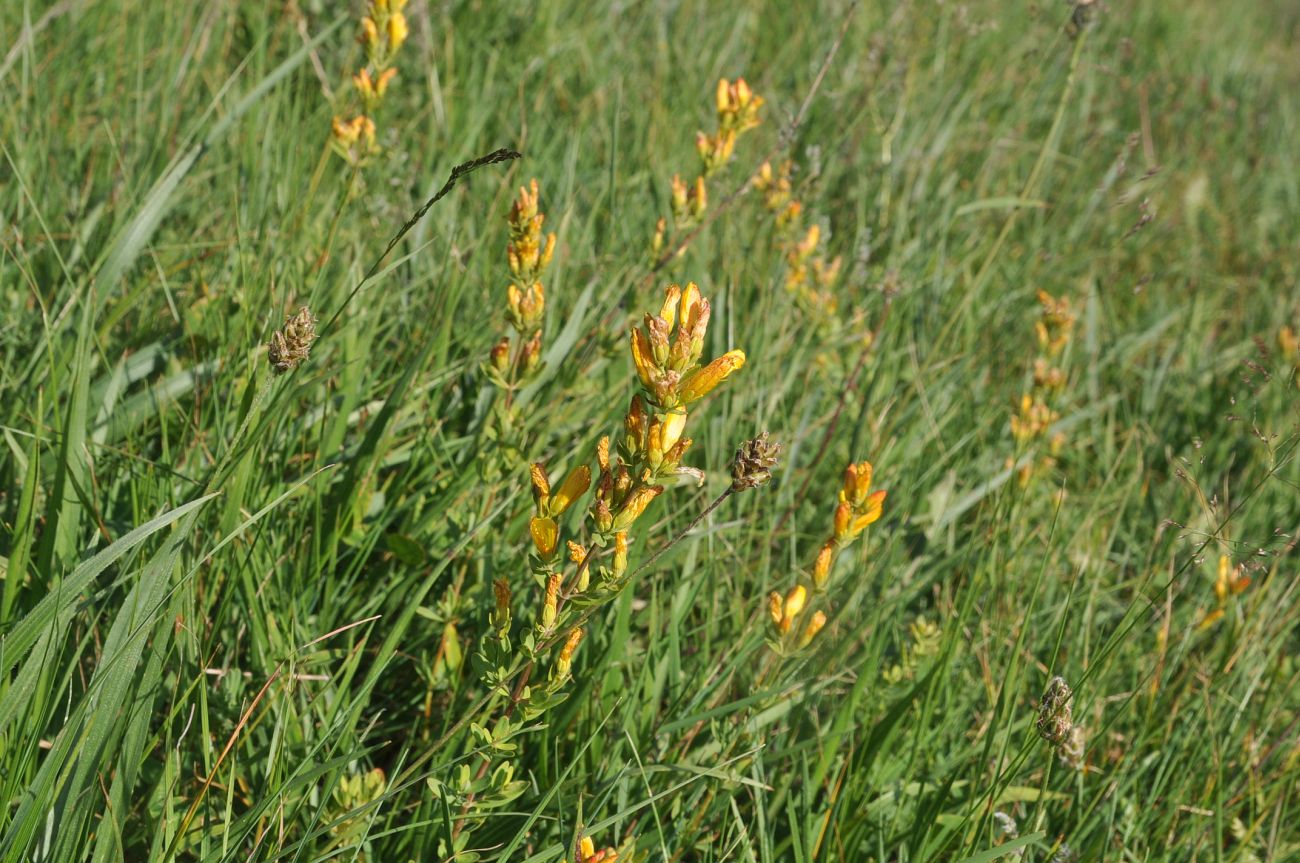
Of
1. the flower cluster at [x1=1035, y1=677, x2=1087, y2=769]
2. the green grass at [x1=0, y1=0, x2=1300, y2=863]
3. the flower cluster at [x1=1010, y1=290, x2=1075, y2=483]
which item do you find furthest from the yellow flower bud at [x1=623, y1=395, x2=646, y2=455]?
the flower cluster at [x1=1010, y1=290, x2=1075, y2=483]

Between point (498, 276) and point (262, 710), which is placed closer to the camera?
point (262, 710)

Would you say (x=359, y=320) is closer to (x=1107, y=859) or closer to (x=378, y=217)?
(x=378, y=217)

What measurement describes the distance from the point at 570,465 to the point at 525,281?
453 mm

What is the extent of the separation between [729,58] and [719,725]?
9.65ft

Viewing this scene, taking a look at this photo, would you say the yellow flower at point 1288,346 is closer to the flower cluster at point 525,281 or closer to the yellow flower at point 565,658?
the flower cluster at point 525,281

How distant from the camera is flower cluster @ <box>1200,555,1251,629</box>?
243 cm

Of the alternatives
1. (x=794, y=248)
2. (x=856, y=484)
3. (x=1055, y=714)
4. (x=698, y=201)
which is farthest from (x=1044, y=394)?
(x=1055, y=714)

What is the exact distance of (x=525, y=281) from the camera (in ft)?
6.30

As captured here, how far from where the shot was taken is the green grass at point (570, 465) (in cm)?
161

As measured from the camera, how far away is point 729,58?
4207 mm

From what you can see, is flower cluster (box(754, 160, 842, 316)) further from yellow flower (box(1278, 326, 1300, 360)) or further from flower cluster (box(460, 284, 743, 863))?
flower cluster (box(460, 284, 743, 863))

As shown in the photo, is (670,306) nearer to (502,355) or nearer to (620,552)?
(620,552)

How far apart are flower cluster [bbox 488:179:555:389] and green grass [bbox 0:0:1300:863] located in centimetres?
19

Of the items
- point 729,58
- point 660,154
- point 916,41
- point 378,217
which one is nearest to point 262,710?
point 378,217
